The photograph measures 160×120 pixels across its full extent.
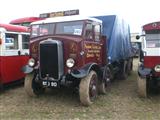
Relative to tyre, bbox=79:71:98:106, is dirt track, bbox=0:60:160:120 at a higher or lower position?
lower

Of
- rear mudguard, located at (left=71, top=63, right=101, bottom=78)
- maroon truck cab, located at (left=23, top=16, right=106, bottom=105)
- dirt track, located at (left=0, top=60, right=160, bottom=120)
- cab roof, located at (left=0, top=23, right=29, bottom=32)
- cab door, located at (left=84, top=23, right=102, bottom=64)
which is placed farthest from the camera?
cab roof, located at (left=0, top=23, right=29, bottom=32)

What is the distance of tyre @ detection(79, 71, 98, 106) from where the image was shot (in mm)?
8901

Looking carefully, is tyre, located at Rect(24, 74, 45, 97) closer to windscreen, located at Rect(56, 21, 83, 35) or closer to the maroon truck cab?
the maroon truck cab

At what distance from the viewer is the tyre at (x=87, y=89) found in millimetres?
8901

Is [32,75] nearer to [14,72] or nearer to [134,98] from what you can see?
[14,72]

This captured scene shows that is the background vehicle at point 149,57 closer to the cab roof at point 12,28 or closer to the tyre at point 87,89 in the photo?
the tyre at point 87,89

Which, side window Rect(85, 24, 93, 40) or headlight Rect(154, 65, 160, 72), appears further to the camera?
headlight Rect(154, 65, 160, 72)

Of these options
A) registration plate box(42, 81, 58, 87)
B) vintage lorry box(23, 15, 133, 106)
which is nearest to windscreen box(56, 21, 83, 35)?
vintage lorry box(23, 15, 133, 106)

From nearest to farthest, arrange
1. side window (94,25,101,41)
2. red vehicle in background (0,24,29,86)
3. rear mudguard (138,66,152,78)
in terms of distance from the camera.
→ 1. rear mudguard (138,66,152,78)
2. side window (94,25,101,41)
3. red vehicle in background (0,24,29,86)

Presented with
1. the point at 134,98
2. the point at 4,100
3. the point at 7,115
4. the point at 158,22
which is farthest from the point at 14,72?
the point at 158,22

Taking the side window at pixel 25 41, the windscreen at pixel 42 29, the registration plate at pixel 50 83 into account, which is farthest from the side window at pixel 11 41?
the registration plate at pixel 50 83

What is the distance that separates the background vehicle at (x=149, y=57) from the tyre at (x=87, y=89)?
1.56m

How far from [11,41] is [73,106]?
393 cm

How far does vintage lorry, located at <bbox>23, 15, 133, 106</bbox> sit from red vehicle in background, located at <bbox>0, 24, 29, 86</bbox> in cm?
134
